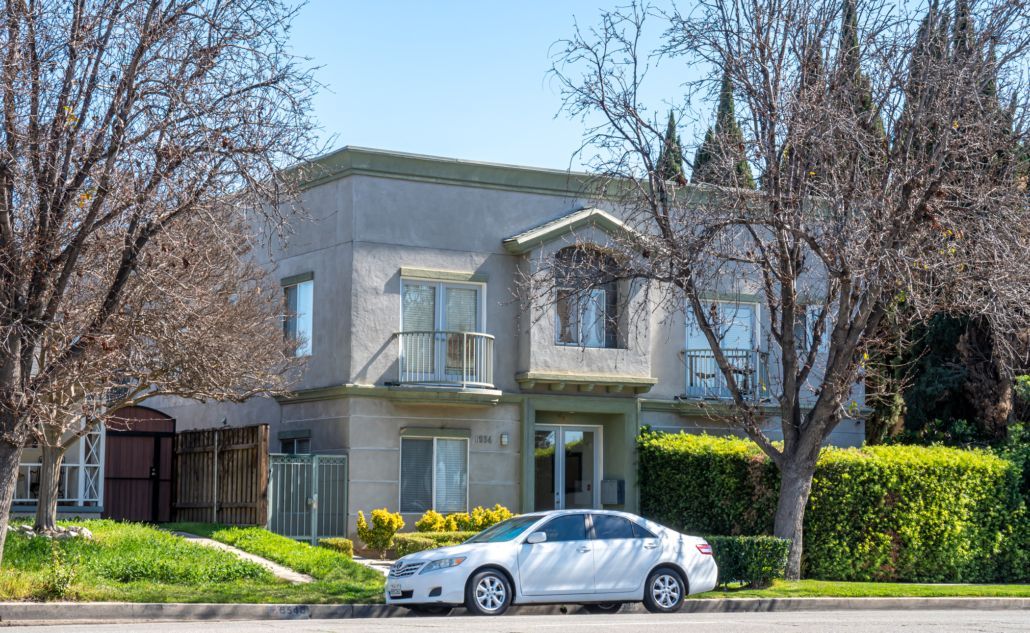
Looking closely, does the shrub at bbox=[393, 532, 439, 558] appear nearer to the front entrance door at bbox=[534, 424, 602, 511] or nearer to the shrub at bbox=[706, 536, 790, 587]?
the front entrance door at bbox=[534, 424, 602, 511]

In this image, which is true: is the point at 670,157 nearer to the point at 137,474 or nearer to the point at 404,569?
the point at 404,569

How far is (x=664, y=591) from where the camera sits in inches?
706

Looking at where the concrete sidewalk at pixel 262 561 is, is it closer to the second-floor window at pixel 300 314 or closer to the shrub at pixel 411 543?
the shrub at pixel 411 543

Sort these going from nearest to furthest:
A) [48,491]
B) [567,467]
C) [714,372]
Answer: [48,491] → [567,467] → [714,372]

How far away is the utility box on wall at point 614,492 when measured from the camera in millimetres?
29016

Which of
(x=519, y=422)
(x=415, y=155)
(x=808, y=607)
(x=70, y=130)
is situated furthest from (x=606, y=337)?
(x=70, y=130)

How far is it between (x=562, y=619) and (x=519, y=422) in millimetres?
12495

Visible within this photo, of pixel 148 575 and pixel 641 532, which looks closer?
pixel 641 532

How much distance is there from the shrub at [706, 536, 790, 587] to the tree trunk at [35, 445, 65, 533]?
10416 mm

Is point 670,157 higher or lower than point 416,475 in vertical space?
higher

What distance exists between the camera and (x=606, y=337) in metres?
29.2

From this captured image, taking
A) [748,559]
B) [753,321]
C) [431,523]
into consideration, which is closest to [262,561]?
[431,523]

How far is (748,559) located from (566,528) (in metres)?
4.49

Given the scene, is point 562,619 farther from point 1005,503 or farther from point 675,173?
point 1005,503
